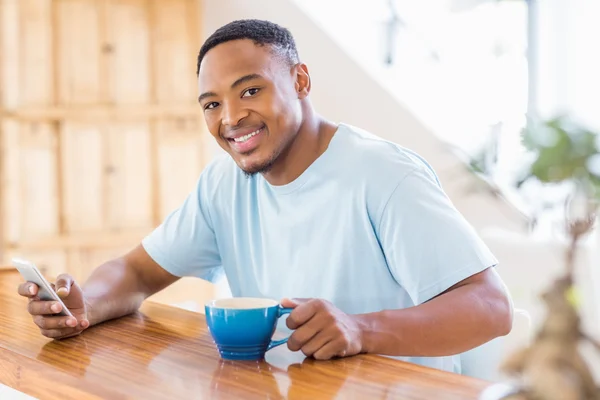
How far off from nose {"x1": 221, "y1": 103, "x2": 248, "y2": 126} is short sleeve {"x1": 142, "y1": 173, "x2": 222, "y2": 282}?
10.4 inches

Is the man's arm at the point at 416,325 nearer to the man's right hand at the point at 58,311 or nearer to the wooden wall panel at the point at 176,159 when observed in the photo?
the man's right hand at the point at 58,311

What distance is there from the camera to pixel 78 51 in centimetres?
371

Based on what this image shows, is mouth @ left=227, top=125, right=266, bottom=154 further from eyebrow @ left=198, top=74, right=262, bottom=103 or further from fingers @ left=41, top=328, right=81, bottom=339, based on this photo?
fingers @ left=41, top=328, right=81, bottom=339

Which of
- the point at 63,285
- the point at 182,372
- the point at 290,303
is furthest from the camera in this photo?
the point at 63,285

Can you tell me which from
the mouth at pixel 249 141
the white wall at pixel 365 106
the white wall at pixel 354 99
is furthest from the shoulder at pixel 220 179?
the white wall at pixel 354 99

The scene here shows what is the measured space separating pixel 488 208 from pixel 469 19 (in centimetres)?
83

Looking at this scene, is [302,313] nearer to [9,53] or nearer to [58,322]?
[58,322]

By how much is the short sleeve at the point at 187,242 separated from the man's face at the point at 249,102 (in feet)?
0.62

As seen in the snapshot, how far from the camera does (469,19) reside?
347cm

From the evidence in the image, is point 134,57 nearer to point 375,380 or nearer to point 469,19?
point 469,19

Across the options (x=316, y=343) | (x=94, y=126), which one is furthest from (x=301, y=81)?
(x=94, y=126)

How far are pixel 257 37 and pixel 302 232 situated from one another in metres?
0.41

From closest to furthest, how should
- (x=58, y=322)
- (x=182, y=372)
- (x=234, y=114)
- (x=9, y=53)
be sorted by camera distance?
(x=182, y=372) < (x=58, y=322) < (x=234, y=114) < (x=9, y=53)

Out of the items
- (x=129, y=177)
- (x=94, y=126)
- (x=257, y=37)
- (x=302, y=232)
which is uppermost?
(x=257, y=37)
